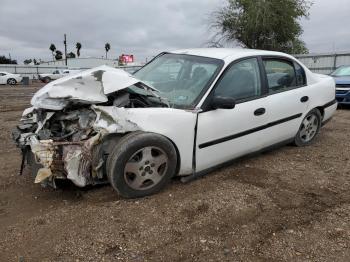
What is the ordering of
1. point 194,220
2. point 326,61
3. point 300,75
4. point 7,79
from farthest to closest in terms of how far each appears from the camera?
point 7,79 → point 326,61 → point 300,75 → point 194,220

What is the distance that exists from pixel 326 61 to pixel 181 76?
17.1m

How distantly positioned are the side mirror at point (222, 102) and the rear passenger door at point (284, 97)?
3.02ft

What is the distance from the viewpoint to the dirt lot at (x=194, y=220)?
10.1 ft

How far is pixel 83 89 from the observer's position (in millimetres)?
3992

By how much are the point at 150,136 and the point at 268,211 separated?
4.64 ft

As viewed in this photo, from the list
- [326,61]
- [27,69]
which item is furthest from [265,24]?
[27,69]

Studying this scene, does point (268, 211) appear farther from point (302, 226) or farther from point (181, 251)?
point (181, 251)

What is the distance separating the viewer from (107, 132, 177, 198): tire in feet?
12.0

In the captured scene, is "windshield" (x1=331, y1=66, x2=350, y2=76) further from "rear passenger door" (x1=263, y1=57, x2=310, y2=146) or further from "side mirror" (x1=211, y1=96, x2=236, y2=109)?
"side mirror" (x1=211, y1=96, x2=236, y2=109)

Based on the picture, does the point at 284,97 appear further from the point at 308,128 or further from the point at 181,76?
the point at 181,76

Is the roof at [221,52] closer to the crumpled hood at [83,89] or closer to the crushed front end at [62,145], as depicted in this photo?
the crumpled hood at [83,89]

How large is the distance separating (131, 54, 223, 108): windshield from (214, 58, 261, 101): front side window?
158 millimetres

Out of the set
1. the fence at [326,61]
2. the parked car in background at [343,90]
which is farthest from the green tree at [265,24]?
the parked car in background at [343,90]

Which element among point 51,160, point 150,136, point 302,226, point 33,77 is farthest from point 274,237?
point 33,77
